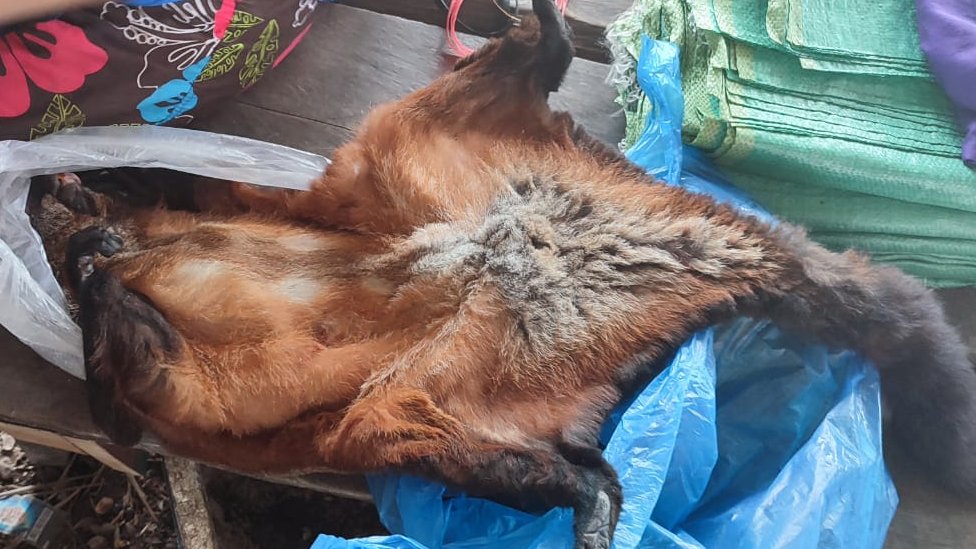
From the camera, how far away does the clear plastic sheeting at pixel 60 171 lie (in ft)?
3.82

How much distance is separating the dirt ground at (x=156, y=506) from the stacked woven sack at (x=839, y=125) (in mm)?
1041

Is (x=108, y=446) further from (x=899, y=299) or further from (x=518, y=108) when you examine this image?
(x=899, y=299)

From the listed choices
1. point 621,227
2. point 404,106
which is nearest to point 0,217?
point 404,106

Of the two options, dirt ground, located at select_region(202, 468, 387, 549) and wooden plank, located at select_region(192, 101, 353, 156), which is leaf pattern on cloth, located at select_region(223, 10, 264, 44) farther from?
dirt ground, located at select_region(202, 468, 387, 549)

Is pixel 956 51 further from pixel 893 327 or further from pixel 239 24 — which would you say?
pixel 239 24

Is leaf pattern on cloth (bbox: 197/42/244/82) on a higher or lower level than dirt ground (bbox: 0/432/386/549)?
higher

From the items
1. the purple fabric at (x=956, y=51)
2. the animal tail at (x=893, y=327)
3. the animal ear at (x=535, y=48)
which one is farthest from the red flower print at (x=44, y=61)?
the purple fabric at (x=956, y=51)

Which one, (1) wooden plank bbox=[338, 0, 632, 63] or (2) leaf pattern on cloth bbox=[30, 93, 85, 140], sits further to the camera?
(1) wooden plank bbox=[338, 0, 632, 63]

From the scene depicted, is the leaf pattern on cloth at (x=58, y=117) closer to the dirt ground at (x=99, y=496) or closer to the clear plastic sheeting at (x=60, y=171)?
the clear plastic sheeting at (x=60, y=171)

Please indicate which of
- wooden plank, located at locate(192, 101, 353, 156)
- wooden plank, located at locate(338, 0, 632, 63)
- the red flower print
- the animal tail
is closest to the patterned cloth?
the red flower print

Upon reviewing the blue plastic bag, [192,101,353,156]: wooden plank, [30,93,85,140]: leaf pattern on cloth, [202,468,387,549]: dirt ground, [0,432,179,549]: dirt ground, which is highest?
[30,93,85,140]: leaf pattern on cloth

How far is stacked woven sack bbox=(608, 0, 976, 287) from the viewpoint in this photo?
1328 mm

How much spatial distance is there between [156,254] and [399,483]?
522mm

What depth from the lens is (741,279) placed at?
1.17 meters
